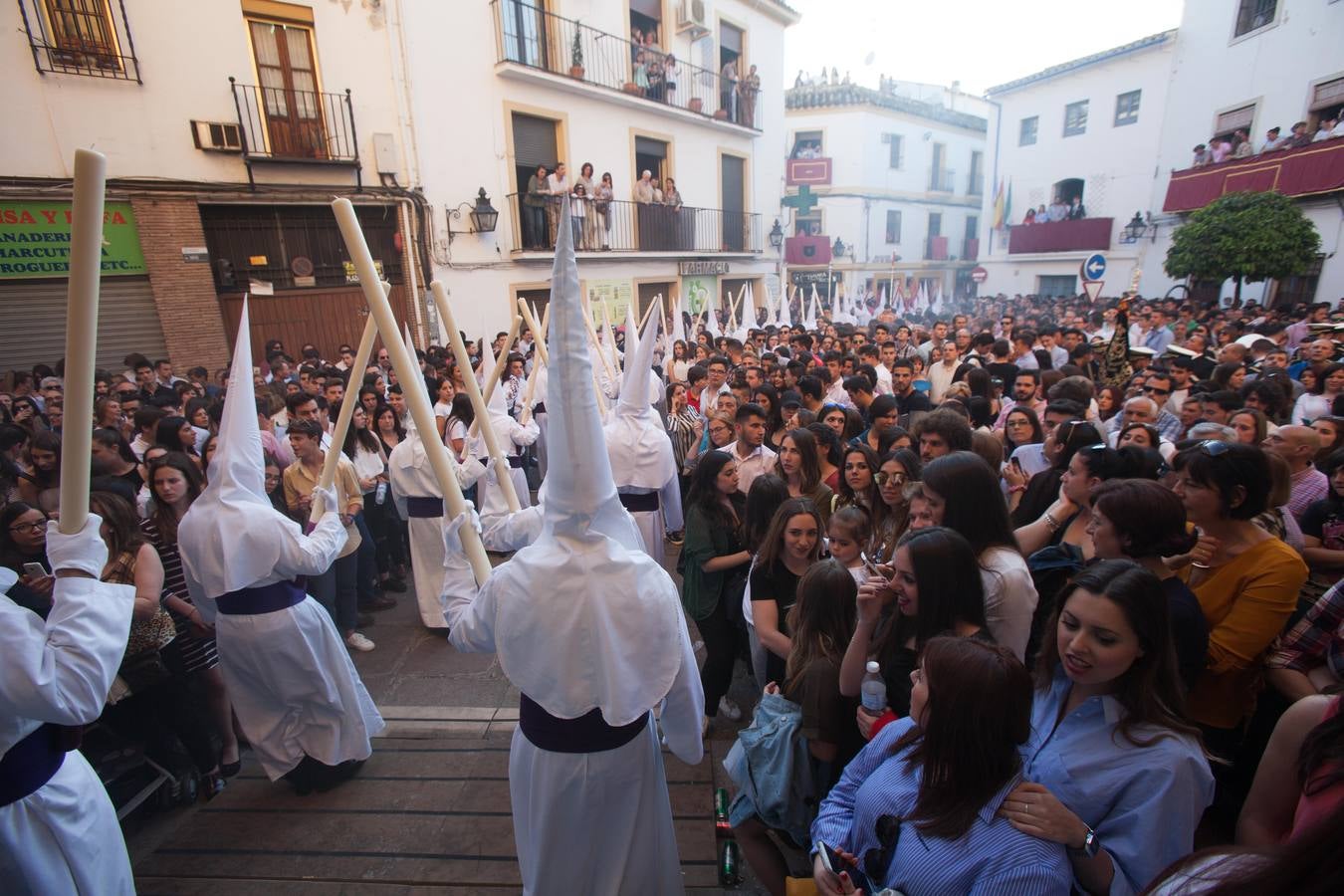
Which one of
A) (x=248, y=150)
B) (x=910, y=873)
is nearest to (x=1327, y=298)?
(x=910, y=873)

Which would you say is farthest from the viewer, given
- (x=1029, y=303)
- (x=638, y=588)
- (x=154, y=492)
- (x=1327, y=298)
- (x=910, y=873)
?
(x=1029, y=303)

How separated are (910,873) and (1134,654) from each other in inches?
30.4

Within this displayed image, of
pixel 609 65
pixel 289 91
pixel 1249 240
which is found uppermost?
pixel 609 65

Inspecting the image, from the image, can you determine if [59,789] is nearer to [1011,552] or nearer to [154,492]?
[154,492]

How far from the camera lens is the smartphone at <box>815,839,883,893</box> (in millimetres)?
1591

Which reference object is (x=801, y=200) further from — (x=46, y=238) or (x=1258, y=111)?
(x=46, y=238)

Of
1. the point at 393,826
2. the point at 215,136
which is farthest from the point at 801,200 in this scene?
the point at 393,826

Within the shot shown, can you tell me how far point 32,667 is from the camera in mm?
1732

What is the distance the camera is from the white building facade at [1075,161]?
20047 millimetres

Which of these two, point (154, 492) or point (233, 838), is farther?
point (154, 492)

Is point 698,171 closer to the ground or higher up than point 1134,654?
higher up

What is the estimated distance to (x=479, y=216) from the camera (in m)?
12.0

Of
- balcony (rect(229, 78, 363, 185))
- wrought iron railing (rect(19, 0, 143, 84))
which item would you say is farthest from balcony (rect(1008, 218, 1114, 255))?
wrought iron railing (rect(19, 0, 143, 84))

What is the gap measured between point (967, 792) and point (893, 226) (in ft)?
103
